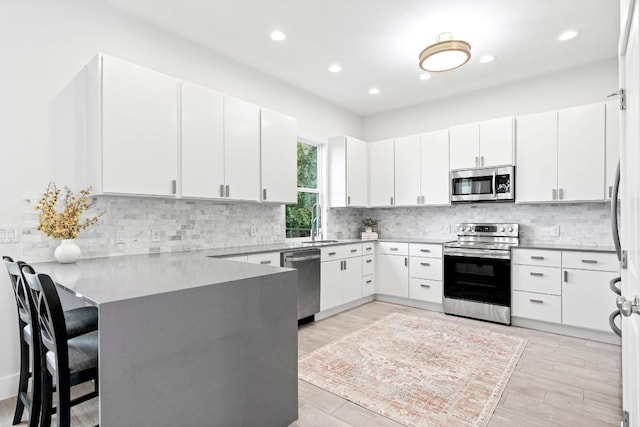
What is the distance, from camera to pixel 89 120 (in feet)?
8.61

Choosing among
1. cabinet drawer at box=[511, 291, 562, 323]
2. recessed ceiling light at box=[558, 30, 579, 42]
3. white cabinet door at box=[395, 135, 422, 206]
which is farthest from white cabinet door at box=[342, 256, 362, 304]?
recessed ceiling light at box=[558, 30, 579, 42]

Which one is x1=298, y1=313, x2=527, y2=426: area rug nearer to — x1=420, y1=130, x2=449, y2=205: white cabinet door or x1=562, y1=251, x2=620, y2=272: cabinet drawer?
x1=562, y1=251, x2=620, y2=272: cabinet drawer

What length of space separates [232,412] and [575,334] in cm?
362

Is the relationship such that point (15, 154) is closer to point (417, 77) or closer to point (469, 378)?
point (469, 378)

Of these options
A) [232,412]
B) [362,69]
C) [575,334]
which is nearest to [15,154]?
[232,412]

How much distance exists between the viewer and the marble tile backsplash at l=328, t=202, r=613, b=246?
390cm

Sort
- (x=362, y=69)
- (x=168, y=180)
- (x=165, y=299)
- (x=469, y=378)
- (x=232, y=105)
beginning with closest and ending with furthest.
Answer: (x=165, y=299) → (x=469, y=378) → (x=168, y=180) → (x=232, y=105) → (x=362, y=69)

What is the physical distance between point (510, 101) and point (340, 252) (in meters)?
3.00

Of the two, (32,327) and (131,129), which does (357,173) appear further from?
→ (32,327)

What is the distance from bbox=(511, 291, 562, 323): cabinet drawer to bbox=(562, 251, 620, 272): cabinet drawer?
395 mm

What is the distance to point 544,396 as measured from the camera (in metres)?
2.33

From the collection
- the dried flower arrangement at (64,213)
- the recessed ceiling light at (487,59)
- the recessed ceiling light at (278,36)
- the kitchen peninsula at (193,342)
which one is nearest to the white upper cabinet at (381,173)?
the recessed ceiling light at (487,59)

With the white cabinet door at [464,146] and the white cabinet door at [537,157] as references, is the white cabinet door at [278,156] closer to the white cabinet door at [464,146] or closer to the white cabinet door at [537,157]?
the white cabinet door at [464,146]

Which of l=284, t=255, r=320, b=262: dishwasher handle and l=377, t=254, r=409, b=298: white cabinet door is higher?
l=284, t=255, r=320, b=262: dishwasher handle
